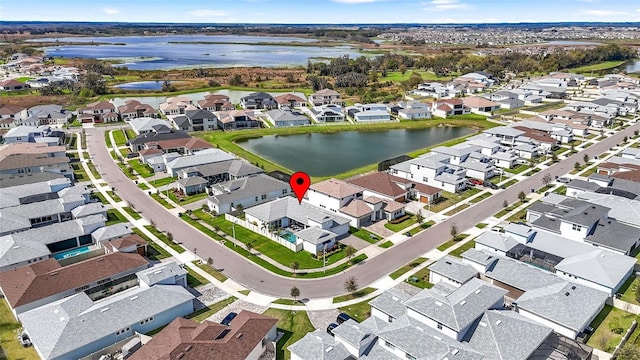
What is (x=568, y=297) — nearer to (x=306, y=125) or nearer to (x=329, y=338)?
(x=329, y=338)

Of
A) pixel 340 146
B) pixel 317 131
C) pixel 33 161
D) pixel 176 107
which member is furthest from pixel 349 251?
pixel 176 107

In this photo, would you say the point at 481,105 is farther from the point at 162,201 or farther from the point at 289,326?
the point at 289,326

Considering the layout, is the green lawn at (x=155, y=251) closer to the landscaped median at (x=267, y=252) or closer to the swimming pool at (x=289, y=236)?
the landscaped median at (x=267, y=252)

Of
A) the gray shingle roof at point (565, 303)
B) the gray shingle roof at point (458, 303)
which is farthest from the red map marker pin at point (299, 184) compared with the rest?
the gray shingle roof at point (565, 303)

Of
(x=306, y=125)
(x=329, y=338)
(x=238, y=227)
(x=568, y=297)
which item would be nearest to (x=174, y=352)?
(x=329, y=338)

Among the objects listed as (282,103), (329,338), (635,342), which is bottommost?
(635,342)

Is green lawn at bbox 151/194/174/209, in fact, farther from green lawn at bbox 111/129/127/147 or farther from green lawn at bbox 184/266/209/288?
green lawn at bbox 111/129/127/147

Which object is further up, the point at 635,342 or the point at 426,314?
the point at 426,314
